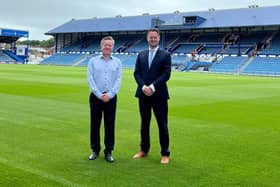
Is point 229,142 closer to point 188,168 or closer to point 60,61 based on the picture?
point 188,168

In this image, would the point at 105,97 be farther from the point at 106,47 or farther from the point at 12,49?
the point at 12,49

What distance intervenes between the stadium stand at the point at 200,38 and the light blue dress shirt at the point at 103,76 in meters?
45.4

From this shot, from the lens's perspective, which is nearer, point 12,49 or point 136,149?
point 136,149

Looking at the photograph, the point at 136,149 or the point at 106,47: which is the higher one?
the point at 106,47

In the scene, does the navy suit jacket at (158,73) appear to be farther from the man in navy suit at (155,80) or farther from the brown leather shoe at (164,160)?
the brown leather shoe at (164,160)

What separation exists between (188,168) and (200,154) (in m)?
1.04

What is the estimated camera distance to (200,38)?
2692 inches

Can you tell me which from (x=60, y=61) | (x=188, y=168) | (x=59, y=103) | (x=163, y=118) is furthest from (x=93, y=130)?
(x=60, y=61)

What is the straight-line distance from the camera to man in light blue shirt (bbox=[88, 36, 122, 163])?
273 inches

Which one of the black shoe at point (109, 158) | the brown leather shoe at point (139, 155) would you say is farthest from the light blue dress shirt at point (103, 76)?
the brown leather shoe at point (139, 155)

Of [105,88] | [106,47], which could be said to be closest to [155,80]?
[105,88]

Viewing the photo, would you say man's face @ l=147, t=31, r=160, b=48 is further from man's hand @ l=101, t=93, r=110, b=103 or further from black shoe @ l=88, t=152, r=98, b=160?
black shoe @ l=88, t=152, r=98, b=160

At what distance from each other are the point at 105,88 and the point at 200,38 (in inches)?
2475

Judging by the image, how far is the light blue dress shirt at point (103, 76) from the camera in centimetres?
694
